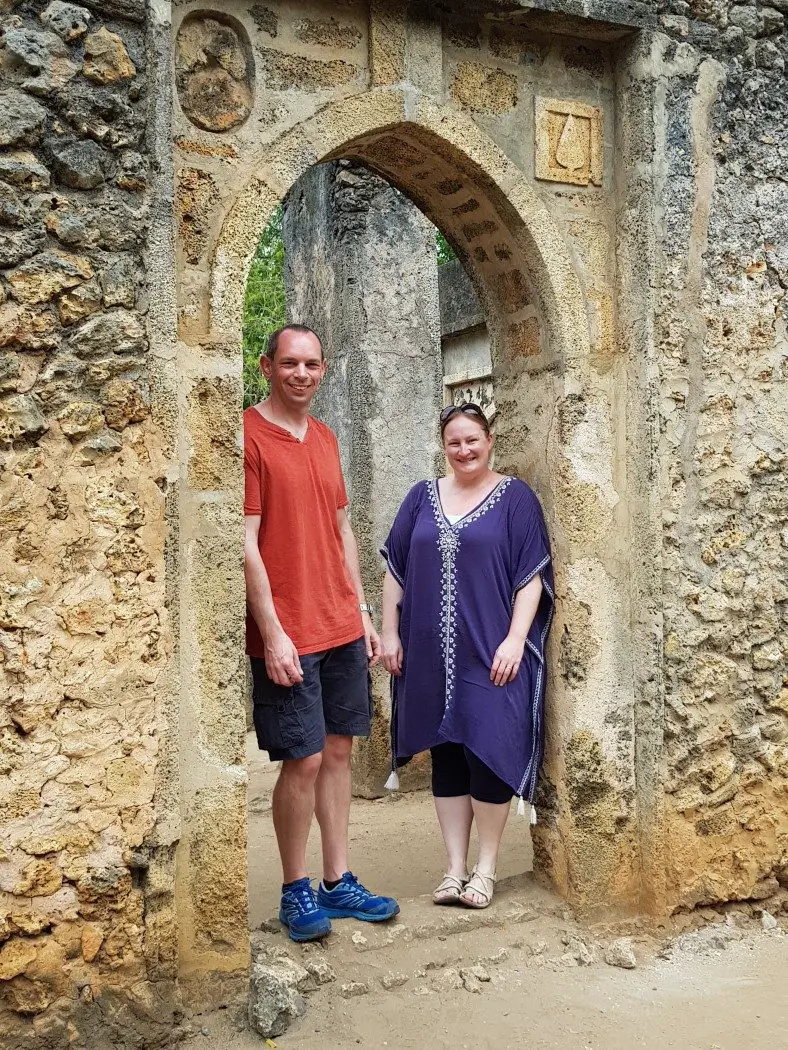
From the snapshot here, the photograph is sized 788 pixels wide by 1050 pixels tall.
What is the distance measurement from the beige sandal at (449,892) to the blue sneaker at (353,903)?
18cm

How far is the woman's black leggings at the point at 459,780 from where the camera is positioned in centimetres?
375

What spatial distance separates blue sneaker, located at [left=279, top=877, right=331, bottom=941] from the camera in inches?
135

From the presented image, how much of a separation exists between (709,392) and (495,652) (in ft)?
3.73

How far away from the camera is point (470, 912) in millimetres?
A: 3686

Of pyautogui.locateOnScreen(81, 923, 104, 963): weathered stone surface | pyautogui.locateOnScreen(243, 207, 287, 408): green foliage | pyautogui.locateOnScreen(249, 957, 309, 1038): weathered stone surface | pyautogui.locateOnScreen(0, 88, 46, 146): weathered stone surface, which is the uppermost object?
pyautogui.locateOnScreen(243, 207, 287, 408): green foliage

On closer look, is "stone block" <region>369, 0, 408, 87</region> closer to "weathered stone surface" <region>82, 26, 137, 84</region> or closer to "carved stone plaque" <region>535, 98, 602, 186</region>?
"carved stone plaque" <region>535, 98, 602, 186</region>

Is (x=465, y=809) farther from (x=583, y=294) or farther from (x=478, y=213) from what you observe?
(x=478, y=213)

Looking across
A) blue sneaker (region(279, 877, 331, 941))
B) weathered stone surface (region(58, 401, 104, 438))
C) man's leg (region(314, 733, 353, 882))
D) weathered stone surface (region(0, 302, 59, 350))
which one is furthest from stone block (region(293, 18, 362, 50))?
blue sneaker (region(279, 877, 331, 941))

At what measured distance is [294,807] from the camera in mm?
3461

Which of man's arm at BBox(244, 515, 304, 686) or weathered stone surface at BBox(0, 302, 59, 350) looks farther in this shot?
man's arm at BBox(244, 515, 304, 686)

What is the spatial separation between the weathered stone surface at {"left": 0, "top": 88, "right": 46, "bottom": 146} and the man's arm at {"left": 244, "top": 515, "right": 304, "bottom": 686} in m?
1.21

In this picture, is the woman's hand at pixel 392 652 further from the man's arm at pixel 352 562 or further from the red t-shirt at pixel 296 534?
the red t-shirt at pixel 296 534

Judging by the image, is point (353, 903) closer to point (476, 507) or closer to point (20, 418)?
point (476, 507)

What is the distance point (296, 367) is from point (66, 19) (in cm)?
115
